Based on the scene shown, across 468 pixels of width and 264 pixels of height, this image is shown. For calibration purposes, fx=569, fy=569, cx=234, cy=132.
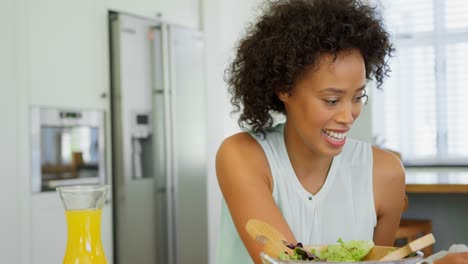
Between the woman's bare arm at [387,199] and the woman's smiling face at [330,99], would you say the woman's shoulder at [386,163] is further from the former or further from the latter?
the woman's smiling face at [330,99]

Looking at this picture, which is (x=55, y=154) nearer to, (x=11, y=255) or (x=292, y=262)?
(x=11, y=255)

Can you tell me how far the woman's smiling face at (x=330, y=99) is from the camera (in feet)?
3.84

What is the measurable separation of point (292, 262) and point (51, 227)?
107 inches

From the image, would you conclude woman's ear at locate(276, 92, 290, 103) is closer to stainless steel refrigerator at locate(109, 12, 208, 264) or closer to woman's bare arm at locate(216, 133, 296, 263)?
woman's bare arm at locate(216, 133, 296, 263)

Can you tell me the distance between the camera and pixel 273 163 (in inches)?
53.3

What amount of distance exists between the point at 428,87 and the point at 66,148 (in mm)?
3372

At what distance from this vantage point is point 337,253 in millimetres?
774

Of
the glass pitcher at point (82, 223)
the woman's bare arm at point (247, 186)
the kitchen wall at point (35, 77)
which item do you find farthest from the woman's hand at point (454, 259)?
the kitchen wall at point (35, 77)

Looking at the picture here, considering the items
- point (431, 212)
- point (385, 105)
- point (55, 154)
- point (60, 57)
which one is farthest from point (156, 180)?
point (385, 105)

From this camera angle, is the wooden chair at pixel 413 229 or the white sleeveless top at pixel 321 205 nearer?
the white sleeveless top at pixel 321 205

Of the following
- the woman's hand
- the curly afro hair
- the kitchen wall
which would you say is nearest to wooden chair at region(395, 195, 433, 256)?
the curly afro hair

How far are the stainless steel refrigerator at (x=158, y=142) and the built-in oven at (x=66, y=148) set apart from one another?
162mm

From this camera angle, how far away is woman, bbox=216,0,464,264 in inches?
46.9

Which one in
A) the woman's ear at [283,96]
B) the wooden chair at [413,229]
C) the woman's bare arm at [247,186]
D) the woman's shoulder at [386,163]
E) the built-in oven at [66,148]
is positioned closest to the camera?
the woman's bare arm at [247,186]
